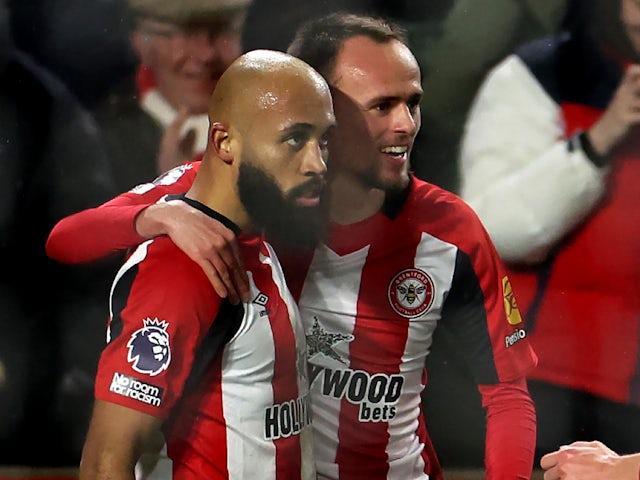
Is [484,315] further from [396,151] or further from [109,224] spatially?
[109,224]

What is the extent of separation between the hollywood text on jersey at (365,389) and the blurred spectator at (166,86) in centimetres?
37

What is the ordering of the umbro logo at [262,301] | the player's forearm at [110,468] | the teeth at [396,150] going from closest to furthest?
the player's forearm at [110,468] → the umbro logo at [262,301] → the teeth at [396,150]

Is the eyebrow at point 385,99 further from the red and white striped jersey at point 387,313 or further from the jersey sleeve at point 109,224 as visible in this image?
the jersey sleeve at point 109,224

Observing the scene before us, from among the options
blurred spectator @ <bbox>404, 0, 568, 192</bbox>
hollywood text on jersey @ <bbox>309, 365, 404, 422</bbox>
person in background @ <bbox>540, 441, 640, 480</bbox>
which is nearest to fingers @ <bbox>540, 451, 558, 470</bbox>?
person in background @ <bbox>540, 441, 640, 480</bbox>

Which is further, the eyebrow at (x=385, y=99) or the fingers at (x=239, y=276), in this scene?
the eyebrow at (x=385, y=99)

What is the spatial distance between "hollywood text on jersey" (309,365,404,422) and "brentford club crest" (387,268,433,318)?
99mm

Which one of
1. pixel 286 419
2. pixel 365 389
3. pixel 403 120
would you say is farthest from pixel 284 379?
pixel 403 120

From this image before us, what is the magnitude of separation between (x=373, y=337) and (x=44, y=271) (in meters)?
0.47

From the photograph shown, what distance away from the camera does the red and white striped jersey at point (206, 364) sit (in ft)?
3.40

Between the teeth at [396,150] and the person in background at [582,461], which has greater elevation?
the teeth at [396,150]

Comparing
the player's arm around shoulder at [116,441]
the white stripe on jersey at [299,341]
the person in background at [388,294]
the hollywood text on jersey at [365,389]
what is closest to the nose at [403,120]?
the person in background at [388,294]

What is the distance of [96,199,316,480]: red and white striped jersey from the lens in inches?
40.8

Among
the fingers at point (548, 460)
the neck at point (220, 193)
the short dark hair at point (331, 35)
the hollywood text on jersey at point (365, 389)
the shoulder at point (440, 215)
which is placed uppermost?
Answer: the short dark hair at point (331, 35)

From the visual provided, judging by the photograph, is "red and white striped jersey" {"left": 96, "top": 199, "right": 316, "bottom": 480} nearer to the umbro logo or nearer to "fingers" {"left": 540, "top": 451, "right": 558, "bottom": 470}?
the umbro logo
